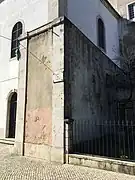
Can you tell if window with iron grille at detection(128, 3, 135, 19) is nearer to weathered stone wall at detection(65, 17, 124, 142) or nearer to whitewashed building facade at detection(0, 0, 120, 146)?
whitewashed building facade at detection(0, 0, 120, 146)

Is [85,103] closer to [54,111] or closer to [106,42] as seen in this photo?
[54,111]

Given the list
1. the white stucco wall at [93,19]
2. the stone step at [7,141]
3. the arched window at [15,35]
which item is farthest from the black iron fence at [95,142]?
the arched window at [15,35]

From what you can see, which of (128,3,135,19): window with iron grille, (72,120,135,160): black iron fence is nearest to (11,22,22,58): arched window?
(72,120,135,160): black iron fence

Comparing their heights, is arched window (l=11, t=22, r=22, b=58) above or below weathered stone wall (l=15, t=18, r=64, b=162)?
above

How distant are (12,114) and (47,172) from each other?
21.2ft

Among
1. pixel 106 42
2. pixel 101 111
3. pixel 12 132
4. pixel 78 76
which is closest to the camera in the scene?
pixel 78 76

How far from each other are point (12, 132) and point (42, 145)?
4478 mm

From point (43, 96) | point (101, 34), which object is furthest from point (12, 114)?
point (101, 34)

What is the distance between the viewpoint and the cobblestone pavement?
529 cm

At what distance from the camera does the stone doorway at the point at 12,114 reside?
11.5m

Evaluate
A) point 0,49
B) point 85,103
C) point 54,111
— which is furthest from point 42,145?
point 0,49

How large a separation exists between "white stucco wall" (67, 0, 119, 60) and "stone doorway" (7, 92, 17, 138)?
554 cm

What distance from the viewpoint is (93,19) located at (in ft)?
41.4

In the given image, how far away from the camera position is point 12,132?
11.5 meters
